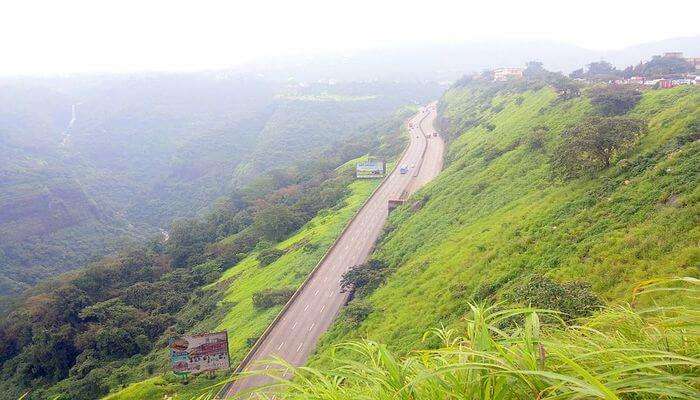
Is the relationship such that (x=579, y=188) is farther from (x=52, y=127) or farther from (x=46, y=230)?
(x=52, y=127)

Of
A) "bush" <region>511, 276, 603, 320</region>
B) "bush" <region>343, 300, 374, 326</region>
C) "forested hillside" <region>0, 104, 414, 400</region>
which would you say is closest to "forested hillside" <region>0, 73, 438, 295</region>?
"forested hillside" <region>0, 104, 414, 400</region>

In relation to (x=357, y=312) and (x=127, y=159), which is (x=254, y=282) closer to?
(x=357, y=312)

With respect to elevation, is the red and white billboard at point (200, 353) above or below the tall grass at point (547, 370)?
below

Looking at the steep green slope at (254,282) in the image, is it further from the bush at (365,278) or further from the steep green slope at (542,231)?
the steep green slope at (542,231)

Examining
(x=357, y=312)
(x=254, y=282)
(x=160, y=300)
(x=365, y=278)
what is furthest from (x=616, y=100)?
(x=160, y=300)

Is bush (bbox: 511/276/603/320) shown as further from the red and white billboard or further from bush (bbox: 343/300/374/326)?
the red and white billboard

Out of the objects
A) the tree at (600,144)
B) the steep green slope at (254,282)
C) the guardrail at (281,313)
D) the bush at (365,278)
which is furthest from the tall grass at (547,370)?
the bush at (365,278)

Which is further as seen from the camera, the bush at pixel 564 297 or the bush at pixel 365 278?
the bush at pixel 365 278
